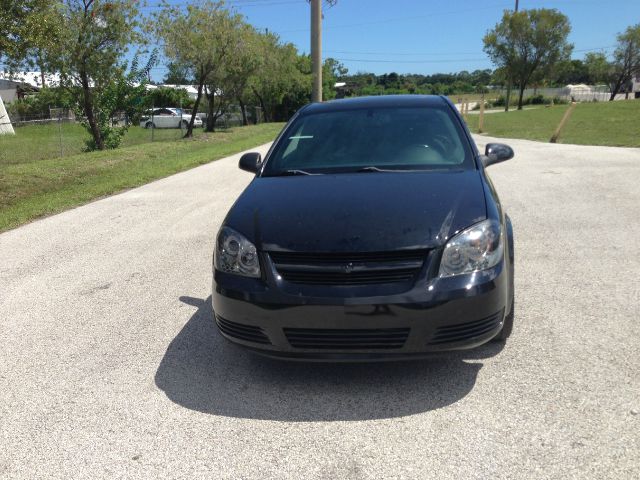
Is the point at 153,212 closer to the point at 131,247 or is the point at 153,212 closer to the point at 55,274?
the point at 131,247

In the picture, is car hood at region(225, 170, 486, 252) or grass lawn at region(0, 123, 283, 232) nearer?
car hood at region(225, 170, 486, 252)

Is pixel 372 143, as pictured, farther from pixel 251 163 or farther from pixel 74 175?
pixel 74 175

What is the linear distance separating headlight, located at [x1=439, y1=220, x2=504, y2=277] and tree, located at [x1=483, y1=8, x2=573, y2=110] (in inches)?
2731

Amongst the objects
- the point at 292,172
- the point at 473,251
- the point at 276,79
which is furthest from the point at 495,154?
the point at 276,79

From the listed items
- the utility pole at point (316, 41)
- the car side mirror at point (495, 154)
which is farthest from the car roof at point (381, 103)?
the utility pole at point (316, 41)

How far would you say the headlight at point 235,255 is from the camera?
3.16 meters

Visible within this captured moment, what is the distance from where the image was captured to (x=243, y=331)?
319 centimetres

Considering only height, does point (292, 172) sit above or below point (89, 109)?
above

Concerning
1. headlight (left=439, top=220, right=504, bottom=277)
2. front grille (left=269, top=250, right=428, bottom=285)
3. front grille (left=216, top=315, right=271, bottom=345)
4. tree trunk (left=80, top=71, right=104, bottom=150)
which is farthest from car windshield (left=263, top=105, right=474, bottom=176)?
tree trunk (left=80, top=71, right=104, bottom=150)

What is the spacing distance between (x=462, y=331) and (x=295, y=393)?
985mm

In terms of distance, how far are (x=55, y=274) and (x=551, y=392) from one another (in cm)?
471

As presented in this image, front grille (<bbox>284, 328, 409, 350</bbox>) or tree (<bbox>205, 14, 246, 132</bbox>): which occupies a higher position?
tree (<bbox>205, 14, 246, 132</bbox>)

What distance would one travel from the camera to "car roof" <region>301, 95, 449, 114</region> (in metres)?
4.82

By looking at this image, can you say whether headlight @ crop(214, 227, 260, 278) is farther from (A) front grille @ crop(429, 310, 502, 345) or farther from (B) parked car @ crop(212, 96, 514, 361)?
(A) front grille @ crop(429, 310, 502, 345)
